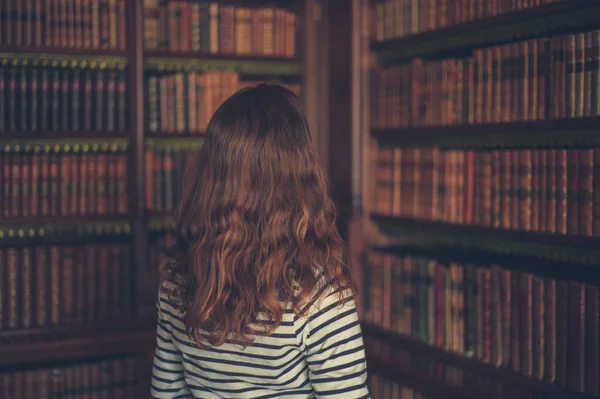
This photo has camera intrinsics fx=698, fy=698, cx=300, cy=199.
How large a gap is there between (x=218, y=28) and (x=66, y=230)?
105cm

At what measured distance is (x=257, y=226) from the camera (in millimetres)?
1257

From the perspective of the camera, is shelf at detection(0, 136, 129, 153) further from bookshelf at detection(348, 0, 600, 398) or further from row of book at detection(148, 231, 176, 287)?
bookshelf at detection(348, 0, 600, 398)

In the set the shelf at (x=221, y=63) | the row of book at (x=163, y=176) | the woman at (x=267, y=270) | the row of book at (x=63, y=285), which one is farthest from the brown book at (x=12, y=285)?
the woman at (x=267, y=270)

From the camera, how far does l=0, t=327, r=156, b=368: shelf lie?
2428mm

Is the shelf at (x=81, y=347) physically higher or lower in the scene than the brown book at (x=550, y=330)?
lower

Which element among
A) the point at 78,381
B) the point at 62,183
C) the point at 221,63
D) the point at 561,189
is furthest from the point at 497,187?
the point at 78,381

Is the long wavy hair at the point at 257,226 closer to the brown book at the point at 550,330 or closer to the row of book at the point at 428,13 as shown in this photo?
the brown book at the point at 550,330

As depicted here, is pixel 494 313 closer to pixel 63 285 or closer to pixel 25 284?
pixel 63 285

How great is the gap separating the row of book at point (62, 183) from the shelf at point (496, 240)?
3.37 feet

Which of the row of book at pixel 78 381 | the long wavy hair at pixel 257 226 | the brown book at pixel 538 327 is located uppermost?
the long wavy hair at pixel 257 226

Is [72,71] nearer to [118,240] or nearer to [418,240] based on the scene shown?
[118,240]

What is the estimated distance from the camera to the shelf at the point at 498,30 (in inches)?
80.4

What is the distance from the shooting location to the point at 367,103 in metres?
2.78

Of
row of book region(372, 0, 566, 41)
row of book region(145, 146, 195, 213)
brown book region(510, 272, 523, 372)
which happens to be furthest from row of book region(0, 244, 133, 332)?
brown book region(510, 272, 523, 372)
